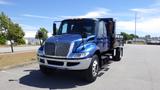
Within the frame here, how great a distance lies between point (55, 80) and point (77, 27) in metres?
2.57

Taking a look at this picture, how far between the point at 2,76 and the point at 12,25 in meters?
23.6

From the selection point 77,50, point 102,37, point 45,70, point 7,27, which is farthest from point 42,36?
point 77,50

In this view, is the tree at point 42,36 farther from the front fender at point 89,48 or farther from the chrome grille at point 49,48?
the front fender at point 89,48

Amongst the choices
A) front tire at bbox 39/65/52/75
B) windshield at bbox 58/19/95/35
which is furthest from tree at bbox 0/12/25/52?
front tire at bbox 39/65/52/75

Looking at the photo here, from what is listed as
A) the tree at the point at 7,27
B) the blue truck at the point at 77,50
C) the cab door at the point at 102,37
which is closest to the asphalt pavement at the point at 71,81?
the blue truck at the point at 77,50

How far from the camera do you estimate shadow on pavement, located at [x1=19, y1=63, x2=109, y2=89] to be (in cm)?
914

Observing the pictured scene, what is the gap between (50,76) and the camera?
35.7ft

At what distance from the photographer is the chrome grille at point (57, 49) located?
957cm

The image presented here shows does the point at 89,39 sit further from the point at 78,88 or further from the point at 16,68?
the point at 16,68

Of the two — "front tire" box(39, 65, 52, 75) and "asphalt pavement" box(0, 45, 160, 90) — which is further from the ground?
"front tire" box(39, 65, 52, 75)

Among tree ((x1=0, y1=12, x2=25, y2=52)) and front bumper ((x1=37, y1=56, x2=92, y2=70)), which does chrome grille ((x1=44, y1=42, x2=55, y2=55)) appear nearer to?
front bumper ((x1=37, y1=56, x2=92, y2=70))

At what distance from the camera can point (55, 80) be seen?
33.1 ft

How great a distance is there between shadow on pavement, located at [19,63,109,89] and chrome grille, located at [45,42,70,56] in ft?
3.40

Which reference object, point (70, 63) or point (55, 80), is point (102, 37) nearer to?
point (70, 63)
